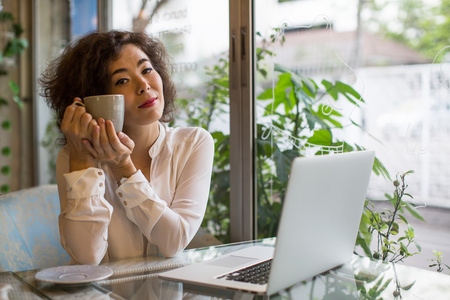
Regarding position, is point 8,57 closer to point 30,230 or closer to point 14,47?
point 14,47

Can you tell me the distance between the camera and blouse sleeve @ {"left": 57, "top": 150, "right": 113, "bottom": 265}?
1294 millimetres

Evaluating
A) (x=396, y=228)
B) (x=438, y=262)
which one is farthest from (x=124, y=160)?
(x=438, y=262)

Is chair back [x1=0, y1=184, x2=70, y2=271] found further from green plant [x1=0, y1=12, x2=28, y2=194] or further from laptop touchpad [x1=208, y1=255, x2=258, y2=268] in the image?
green plant [x1=0, y1=12, x2=28, y2=194]

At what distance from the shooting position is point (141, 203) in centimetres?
134

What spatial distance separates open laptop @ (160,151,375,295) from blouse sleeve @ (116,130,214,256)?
18 centimetres

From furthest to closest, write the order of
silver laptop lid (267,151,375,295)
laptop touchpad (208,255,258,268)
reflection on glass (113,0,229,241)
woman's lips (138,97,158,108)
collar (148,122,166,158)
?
reflection on glass (113,0,229,241), collar (148,122,166,158), woman's lips (138,97,158,108), laptop touchpad (208,255,258,268), silver laptop lid (267,151,375,295)

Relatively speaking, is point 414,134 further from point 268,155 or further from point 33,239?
point 33,239

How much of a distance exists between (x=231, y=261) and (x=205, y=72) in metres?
1.16

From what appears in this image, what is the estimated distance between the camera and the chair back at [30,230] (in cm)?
158

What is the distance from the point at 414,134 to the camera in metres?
1.55

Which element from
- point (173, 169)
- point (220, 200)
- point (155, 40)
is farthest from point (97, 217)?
point (220, 200)

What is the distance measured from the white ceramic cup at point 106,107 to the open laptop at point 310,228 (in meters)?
0.41

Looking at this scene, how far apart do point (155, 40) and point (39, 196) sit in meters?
0.68

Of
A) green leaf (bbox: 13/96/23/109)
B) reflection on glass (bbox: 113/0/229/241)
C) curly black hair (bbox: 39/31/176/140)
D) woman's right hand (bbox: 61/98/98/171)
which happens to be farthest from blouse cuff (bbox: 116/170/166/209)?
green leaf (bbox: 13/96/23/109)
